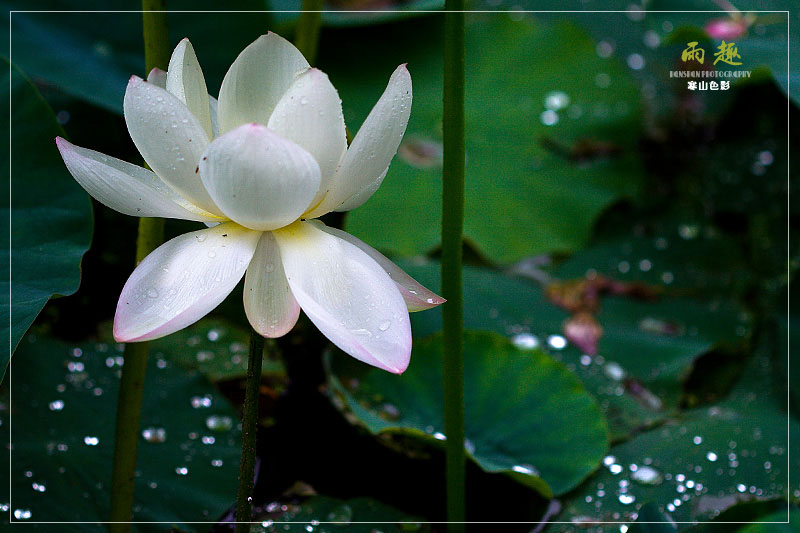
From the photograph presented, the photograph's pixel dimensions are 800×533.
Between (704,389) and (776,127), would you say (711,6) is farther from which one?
(704,389)

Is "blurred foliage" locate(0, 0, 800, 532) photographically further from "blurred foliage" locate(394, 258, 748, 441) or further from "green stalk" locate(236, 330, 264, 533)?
"green stalk" locate(236, 330, 264, 533)

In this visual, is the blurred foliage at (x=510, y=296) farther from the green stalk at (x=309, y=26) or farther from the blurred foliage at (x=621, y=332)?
the green stalk at (x=309, y=26)

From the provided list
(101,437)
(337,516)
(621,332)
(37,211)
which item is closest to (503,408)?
(337,516)

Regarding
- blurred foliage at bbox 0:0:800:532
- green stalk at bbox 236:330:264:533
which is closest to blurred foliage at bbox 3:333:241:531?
blurred foliage at bbox 0:0:800:532

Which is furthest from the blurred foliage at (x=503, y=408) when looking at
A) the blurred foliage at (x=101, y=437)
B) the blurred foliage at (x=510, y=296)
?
the blurred foliage at (x=101, y=437)

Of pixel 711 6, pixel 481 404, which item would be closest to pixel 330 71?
pixel 711 6
